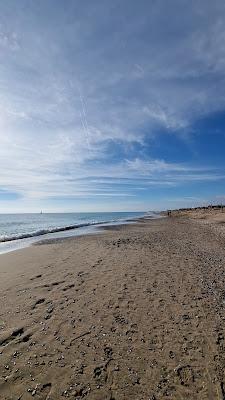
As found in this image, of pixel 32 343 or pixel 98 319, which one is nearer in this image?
pixel 32 343

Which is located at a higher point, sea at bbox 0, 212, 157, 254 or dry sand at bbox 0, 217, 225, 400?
sea at bbox 0, 212, 157, 254

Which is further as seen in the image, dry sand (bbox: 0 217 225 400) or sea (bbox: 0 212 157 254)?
sea (bbox: 0 212 157 254)

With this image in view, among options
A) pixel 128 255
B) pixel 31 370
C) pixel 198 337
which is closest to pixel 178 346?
pixel 198 337

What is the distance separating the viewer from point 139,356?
226 inches

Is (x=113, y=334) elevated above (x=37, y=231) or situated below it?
below

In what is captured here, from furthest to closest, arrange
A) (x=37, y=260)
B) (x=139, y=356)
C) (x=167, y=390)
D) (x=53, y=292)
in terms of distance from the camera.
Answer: (x=37, y=260) < (x=53, y=292) < (x=139, y=356) < (x=167, y=390)

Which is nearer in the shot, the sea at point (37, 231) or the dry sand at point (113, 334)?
the dry sand at point (113, 334)

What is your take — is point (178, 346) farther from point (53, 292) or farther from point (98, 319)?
point (53, 292)

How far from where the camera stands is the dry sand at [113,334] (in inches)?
194

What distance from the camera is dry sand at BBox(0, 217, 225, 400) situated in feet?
16.1

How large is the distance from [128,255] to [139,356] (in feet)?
35.3

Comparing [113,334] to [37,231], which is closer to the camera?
[113,334]

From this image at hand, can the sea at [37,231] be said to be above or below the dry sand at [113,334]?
above

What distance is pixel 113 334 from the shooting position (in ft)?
21.9
